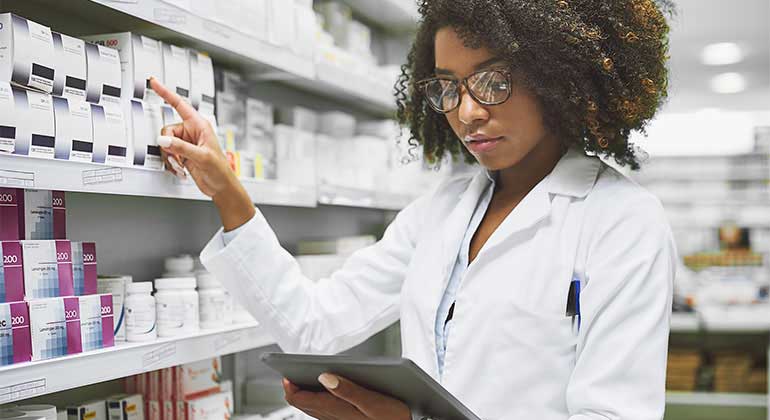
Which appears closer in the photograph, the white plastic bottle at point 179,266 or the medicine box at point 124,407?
the medicine box at point 124,407

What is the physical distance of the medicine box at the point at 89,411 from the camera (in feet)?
5.82

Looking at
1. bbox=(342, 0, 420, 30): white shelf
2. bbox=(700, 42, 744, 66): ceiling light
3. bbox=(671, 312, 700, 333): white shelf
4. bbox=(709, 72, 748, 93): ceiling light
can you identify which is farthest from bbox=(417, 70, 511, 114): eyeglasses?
bbox=(709, 72, 748, 93): ceiling light

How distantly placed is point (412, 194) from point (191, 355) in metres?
1.47

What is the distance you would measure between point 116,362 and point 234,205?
0.45 m

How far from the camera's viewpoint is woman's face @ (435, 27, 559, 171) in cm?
162

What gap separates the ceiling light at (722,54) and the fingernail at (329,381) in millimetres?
6883

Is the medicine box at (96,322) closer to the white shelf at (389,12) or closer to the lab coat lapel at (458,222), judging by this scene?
the lab coat lapel at (458,222)

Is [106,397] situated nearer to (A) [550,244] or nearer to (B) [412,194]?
(A) [550,244]

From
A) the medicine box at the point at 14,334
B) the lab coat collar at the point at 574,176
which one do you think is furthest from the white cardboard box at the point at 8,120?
the lab coat collar at the point at 574,176

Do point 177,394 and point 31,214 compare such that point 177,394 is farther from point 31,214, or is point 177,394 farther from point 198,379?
point 31,214

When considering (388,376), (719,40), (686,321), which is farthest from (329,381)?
(719,40)

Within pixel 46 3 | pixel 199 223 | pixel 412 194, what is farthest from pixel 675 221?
pixel 46 3

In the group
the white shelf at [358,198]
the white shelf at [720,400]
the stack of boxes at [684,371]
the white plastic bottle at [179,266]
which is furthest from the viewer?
the stack of boxes at [684,371]

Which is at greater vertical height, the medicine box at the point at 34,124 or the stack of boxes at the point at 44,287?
the medicine box at the point at 34,124
